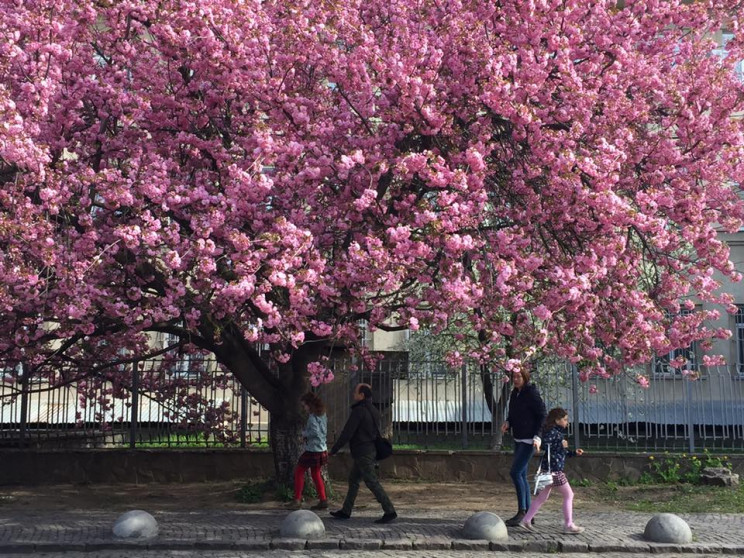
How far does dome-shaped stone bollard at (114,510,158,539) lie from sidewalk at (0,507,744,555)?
0.12 m

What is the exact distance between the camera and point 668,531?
1030 cm

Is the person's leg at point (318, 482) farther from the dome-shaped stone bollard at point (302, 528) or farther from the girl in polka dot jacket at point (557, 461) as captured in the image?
the girl in polka dot jacket at point (557, 461)

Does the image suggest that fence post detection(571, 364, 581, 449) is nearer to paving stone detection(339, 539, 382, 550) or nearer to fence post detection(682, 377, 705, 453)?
fence post detection(682, 377, 705, 453)

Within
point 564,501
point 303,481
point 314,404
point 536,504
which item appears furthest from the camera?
point 303,481

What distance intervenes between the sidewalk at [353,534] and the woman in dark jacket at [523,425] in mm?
496

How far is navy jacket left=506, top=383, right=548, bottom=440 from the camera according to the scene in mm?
11000

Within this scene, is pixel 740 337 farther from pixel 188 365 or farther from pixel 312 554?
pixel 312 554

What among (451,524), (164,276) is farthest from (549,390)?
(164,276)

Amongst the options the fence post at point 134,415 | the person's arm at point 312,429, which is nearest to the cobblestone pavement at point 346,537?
the person's arm at point 312,429

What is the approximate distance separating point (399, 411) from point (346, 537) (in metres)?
5.86

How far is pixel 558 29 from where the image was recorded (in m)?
11.6

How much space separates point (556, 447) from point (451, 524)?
1687 millimetres

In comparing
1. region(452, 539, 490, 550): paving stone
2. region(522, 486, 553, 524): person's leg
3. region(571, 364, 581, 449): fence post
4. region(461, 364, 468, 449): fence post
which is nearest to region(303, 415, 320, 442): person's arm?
region(452, 539, 490, 550): paving stone

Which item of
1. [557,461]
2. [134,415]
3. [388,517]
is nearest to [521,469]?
[557,461]
